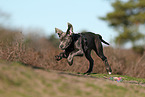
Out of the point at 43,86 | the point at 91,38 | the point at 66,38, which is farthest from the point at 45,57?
the point at 43,86

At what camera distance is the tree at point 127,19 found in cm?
3266

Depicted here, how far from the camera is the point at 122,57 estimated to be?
18.9 metres

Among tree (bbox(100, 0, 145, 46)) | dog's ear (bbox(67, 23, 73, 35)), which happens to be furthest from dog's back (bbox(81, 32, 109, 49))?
tree (bbox(100, 0, 145, 46))

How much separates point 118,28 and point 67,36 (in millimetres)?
26769

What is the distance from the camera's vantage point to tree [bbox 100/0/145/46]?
32656 mm

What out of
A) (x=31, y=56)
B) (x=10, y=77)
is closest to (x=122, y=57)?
(x=31, y=56)

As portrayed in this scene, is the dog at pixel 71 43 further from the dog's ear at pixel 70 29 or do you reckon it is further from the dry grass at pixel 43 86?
the dry grass at pixel 43 86

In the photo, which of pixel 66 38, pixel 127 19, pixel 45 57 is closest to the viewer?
pixel 66 38

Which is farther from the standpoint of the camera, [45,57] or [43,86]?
[45,57]

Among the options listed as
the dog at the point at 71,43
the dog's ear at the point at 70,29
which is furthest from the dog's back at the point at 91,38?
the dog's ear at the point at 70,29

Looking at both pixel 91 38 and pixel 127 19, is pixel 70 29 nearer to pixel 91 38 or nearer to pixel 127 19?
pixel 91 38

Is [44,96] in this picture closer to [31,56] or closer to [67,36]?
[67,36]

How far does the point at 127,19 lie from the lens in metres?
35.5

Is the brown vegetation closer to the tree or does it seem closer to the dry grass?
the dry grass
